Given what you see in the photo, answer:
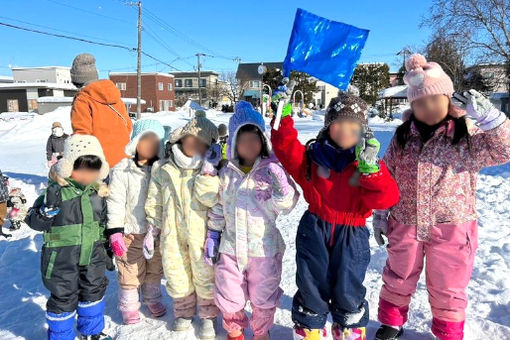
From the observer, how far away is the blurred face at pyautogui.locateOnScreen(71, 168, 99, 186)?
249 cm

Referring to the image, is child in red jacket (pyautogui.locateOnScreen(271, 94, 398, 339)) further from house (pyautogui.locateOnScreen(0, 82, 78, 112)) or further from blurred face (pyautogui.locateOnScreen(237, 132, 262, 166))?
house (pyautogui.locateOnScreen(0, 82, 78, 112))

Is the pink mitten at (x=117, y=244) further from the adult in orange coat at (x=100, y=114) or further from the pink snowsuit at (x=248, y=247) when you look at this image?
the adult in orange coat at (x=100, y=114)

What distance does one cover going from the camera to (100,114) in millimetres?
A: 3428

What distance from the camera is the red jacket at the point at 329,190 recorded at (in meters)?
2.13

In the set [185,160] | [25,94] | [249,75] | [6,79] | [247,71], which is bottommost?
[185,160]

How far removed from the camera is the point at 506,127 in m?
2.07

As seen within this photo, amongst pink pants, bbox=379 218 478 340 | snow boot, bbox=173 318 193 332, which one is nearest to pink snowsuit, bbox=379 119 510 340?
pink pants, bbox=379 218 478 340

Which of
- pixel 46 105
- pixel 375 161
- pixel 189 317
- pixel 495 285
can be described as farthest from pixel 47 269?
pixel 46 105

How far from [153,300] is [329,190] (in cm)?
176

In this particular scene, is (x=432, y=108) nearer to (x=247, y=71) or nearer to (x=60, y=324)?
(x=60, y=324)

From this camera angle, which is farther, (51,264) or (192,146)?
(192,146)

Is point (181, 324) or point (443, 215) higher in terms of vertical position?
point (443, 215)

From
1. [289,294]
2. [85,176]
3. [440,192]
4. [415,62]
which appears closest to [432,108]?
[415,62]

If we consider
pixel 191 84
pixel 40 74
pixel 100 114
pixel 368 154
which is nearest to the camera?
pixel 368 154
